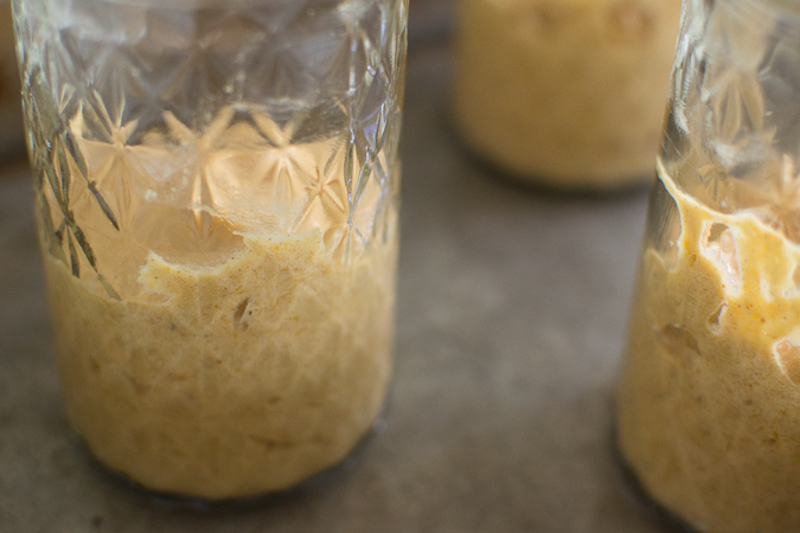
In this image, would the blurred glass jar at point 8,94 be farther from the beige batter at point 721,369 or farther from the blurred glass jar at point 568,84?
the beige batter at point 721,369

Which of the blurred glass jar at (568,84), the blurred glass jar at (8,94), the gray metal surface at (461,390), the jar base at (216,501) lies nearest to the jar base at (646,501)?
the gray metal surface at (461,390)

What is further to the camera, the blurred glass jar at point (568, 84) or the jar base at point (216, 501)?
the blurred glass jar at point (568, 84)

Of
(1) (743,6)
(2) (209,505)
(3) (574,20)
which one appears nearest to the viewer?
(1) (743,6)

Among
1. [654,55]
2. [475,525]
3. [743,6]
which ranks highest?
[743,6]

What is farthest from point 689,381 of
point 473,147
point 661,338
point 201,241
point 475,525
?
point 473,147

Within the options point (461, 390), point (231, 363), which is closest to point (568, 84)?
point (461, 390)

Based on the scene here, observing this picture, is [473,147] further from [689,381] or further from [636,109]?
[689,381]
